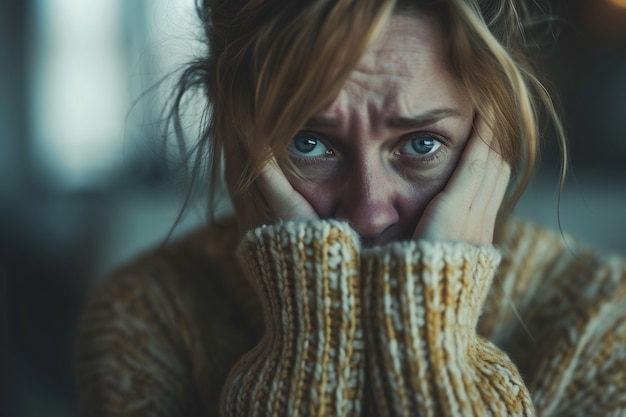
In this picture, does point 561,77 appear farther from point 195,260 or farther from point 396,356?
point 396,356

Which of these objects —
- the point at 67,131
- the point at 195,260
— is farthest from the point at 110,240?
the point at 195,260

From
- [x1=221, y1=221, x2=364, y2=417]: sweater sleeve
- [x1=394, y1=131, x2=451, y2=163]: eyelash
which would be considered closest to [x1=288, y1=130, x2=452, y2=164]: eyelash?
[x1=394, y1=131, x2=451, y2=163]: eyelash

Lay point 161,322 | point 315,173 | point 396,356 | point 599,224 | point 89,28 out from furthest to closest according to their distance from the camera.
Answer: point 89,28 < point 599,224 < point 161,322 < point 315,173 < point 396,356

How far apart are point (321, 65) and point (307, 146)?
0.45ft

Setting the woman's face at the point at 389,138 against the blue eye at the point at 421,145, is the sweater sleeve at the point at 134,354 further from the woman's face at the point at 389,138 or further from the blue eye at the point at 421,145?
the blue eye at the point at 421,145

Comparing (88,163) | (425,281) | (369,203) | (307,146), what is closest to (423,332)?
(425,281)

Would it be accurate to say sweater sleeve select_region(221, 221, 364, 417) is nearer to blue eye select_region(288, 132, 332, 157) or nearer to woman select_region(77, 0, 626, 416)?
woman select_region(77, 0, 626, 416)

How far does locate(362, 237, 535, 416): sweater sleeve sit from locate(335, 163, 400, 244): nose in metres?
0.05

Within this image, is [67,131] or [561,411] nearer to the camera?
[561,411]

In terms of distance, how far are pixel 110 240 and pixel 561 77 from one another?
1.46 m

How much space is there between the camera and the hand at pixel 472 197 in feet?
2.82

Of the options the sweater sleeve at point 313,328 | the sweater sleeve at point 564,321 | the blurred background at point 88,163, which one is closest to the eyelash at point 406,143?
the sweater sleeve at point 313,328

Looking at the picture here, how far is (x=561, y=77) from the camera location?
2.14 metres

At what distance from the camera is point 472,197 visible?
0.90 m
